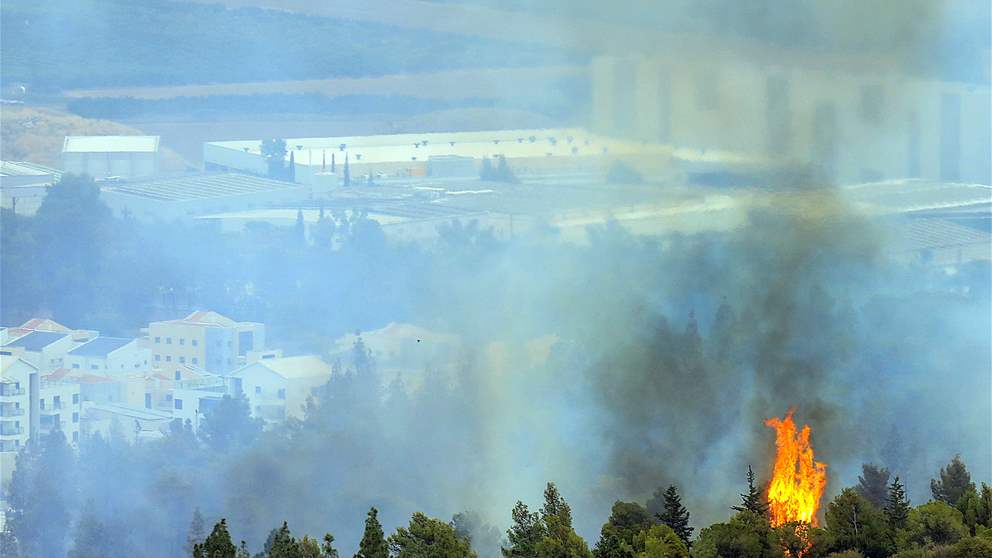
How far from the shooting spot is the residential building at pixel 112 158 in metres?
42.4

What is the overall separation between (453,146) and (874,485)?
39.2 ft

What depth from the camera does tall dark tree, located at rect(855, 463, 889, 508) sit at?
32406 mm

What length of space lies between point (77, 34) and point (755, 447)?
662 inches

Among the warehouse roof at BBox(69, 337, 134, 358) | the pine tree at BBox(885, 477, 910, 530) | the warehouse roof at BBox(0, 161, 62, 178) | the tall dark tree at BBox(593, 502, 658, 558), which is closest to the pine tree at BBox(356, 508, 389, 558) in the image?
the tall dark tree at BBox(593, 502, 658, 558)

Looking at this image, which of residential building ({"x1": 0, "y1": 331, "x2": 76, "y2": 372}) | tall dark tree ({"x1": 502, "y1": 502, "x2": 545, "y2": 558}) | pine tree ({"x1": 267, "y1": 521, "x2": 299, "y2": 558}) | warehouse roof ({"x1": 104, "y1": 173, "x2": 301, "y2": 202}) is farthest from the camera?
warehouse roof ({"x1": 104, "y1": 173, "x2": 301, "y2": 202})

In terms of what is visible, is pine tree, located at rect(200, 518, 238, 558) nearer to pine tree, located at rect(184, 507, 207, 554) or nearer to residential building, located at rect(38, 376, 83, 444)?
pine tree, located at rect(184, 507, 207, 554)

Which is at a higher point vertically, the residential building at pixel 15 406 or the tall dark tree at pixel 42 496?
the residential building at pixel 15 406

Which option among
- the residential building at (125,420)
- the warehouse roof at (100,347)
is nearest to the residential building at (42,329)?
the warehouse roof at (100,347)

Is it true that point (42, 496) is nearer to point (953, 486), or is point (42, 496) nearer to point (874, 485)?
point (874, 485)

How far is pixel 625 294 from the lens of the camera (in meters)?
39.0

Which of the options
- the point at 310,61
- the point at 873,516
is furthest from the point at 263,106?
the point at 873,516

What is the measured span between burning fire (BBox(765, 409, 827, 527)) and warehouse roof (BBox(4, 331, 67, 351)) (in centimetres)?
1283

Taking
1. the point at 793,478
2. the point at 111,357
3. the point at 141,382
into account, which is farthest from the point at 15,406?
the point at 793,478

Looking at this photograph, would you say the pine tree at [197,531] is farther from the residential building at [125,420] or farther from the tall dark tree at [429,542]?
the tall dark tree at [429,542]
